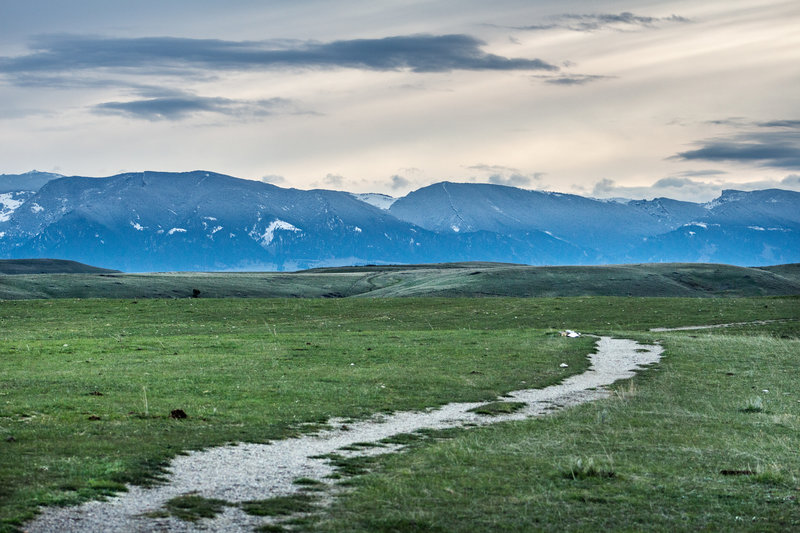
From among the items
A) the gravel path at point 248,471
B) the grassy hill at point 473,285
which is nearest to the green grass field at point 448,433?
the gravel path at point 248,471

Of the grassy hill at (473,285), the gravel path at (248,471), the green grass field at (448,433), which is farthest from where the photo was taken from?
the grassy hill at (473,285)

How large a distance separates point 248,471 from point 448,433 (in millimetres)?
7691

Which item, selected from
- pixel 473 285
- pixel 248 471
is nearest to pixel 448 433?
pixel 248 471

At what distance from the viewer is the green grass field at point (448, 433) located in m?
15.6

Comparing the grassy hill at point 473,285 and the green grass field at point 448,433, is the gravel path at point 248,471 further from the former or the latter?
the grassy hill at point 473,285

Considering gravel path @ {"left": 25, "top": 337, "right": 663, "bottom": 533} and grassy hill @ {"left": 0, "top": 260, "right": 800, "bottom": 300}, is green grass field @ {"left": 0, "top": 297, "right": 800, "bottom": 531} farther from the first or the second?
grassy hill @ {"left": 0, "top": 260, "right": 800, "bottom": 300}

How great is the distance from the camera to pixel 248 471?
18.2m

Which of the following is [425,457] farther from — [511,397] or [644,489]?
[511,397]

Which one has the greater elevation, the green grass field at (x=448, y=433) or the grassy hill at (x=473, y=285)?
the green grass field at (x=448, y=433)

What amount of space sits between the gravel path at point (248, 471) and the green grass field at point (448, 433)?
69 centimetres

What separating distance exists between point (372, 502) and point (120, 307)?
78.0 meters

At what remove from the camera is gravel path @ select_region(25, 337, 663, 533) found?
13812 millimetres

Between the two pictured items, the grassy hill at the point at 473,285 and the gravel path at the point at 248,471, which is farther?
the grassy hill at the point at 473,285

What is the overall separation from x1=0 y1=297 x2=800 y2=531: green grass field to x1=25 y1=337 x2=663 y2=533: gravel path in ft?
2.26
